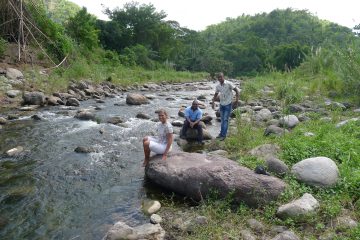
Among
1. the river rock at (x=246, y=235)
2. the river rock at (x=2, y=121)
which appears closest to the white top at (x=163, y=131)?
the river rock at (x=246, y=235)

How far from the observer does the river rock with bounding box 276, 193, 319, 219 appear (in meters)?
4.54

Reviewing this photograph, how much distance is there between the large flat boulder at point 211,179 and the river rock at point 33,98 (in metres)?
8.59

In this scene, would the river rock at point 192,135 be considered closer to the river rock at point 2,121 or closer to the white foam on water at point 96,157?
the white foam on water at point 96,157

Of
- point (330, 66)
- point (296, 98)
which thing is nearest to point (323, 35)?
point (330, 66)

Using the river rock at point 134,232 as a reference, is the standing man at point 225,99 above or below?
above

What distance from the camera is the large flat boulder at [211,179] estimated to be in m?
5.14

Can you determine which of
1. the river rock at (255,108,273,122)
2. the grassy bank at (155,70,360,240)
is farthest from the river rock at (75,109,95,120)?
the river rock at (255,108,273,122)

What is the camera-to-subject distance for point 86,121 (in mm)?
10969

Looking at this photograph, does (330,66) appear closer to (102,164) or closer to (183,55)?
(102,164)

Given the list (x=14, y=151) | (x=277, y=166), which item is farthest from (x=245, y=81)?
(x=14, y=151)

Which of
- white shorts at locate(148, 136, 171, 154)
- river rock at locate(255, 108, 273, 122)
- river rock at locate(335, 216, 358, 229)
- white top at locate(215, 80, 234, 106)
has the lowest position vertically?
river rock at locate(335, 216, 358, 229)

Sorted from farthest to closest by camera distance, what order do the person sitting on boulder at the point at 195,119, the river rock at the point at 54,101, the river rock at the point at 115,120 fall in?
the river rock at the point at 54,101, the river rock at the point at 115,120, the person sitting on boulder at the point at 195,119

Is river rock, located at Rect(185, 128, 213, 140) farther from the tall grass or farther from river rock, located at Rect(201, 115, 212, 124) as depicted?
the tall grass

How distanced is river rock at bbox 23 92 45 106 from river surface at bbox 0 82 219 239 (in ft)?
8.35
